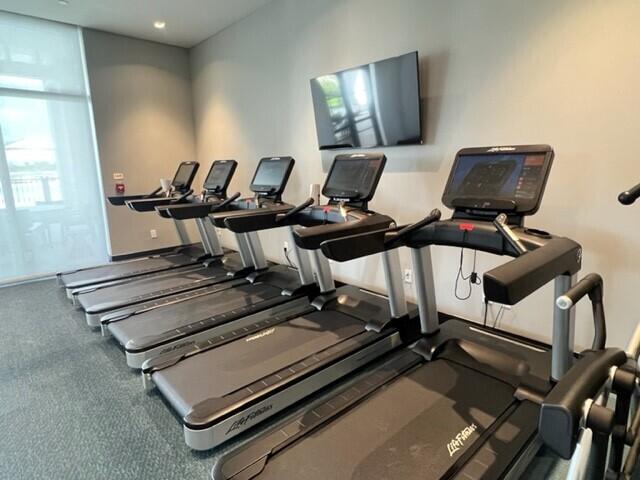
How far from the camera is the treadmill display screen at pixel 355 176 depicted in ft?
8.75

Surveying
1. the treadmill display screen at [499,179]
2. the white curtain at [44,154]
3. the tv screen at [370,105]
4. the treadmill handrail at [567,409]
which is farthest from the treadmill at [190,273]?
the treadmill handrail at [567,409]

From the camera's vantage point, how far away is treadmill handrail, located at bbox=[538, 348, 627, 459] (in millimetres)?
757

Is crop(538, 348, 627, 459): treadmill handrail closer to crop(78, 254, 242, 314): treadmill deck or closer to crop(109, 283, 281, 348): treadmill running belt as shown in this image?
crop(109, 283, 281, 348): treadmill running belt

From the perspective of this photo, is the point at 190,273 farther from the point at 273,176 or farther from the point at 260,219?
the point at 260,219

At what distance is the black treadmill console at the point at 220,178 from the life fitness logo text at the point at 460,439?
3344 mm

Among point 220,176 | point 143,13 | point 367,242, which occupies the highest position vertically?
point 143,13

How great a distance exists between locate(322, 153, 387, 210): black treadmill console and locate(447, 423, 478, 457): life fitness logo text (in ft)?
5.07

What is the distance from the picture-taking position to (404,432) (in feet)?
5.44

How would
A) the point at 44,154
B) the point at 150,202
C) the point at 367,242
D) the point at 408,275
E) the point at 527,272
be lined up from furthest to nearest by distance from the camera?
the point at 44,154 → the point at 150,202 → the point at 408,275 → the point at 367,242 → the point at 527,272

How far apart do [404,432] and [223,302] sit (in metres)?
2.09

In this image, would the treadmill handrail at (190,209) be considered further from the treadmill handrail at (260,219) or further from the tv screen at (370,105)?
the tv screen at (370,105)

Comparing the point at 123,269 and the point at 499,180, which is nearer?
the point at 499,180

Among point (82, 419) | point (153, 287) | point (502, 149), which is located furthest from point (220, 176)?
point (502, 149)

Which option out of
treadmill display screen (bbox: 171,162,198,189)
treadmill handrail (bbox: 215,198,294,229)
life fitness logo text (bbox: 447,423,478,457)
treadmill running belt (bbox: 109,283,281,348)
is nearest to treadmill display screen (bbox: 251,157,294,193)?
treadmill handrail (bbox: 215,198,294,229)
